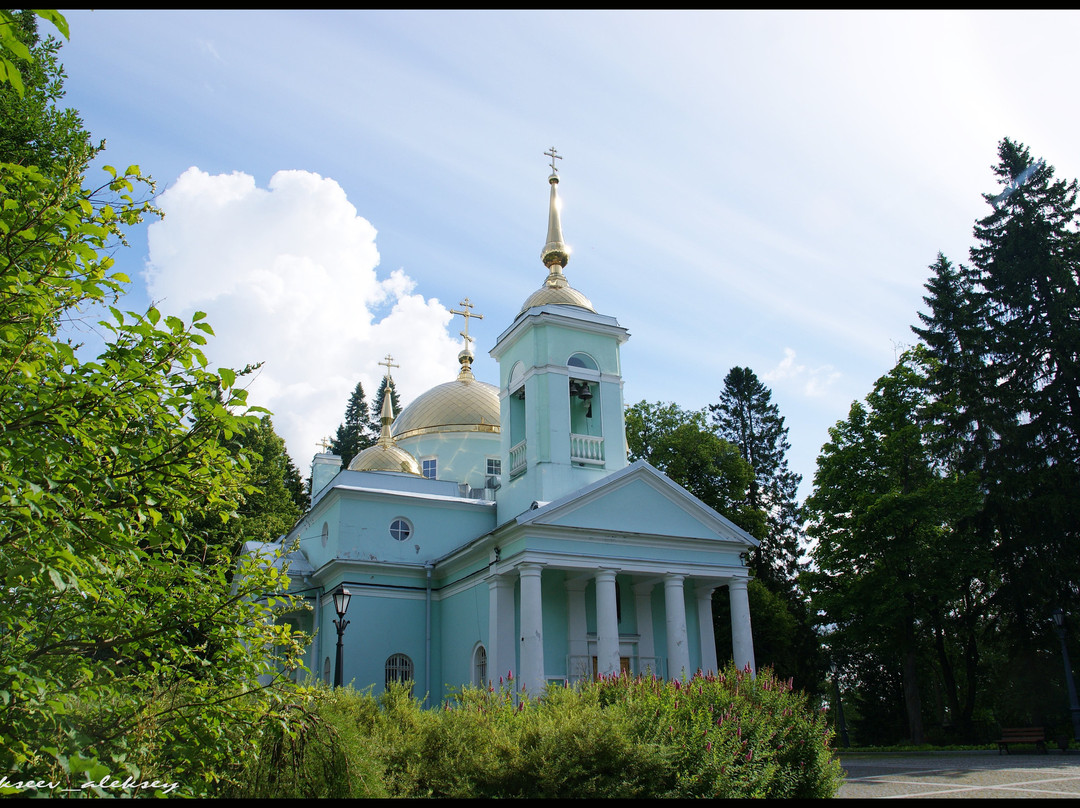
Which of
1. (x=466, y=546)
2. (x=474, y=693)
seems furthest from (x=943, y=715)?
(x=474, y=693)

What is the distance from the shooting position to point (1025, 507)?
21.4 m

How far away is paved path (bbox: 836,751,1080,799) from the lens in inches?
400

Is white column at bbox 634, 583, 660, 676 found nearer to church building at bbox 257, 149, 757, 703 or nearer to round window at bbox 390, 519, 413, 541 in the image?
church building at bbox 257, 149, 757, 703

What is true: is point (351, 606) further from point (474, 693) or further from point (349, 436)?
point (349, 436)

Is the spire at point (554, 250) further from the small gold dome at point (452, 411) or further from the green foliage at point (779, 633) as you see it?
the green foliage at point (779, 633)

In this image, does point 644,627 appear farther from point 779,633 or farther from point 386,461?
point 779,633

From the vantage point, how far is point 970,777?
12359 mm

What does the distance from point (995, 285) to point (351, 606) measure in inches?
828

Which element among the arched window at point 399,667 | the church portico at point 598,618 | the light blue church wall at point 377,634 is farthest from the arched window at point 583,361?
the arched window at point 399,667

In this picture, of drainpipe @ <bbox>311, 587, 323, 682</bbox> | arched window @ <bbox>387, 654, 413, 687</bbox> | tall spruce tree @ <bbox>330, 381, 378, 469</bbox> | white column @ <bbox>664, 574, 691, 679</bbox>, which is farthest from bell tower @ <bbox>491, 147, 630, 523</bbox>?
tall spruce tree @ <bbox>330, 381, 378, 469</bbox>

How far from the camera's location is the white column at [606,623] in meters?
17.3

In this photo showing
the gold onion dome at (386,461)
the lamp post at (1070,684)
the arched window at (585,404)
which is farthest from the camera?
the gold onion dome at (386,461)

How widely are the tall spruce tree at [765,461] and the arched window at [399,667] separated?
18253 millimetres

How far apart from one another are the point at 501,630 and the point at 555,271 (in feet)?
37.7
